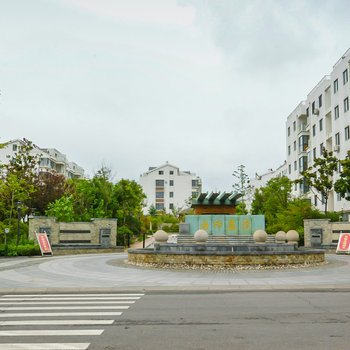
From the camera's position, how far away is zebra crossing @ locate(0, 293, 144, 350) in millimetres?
6978

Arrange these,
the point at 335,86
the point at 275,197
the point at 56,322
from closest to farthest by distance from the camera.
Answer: the point at 56,322 < the point at 335,86 < the point at 275,197

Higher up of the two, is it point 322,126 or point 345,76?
point 345,76

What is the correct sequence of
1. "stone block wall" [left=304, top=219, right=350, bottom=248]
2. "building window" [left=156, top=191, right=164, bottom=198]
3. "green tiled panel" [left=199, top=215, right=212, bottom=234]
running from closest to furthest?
"green tiled panel" [left=199, top=215, right=212, bottom=234] → "stone block wall" [left=304, top=219, right=350, bottom=248] → "building window" [left=156, top=191, right=164, bottom=198]

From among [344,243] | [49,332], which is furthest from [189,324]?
[344,243]

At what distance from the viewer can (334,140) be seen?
1790 inches

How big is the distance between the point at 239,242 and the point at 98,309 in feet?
62.8

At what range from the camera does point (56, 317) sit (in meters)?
9.08

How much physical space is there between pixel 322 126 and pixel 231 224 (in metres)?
26.0

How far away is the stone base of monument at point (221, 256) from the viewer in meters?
19.8

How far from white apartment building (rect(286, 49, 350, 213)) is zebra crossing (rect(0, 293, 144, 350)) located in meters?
33.2

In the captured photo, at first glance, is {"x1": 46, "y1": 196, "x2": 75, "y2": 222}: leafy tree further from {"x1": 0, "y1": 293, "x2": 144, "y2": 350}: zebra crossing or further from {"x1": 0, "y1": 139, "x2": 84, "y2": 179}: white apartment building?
{"x1": 0, "y1": 139, "x2": 84, "y2": 179}: white apartment building

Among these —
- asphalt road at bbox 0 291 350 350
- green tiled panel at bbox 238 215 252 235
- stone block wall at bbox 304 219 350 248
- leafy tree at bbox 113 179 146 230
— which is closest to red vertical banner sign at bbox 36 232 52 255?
green tiled panel at bbox 238 215 252 235

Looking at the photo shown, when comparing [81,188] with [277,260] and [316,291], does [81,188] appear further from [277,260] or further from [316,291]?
[316,291]

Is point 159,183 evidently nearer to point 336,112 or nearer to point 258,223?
point 336,112
